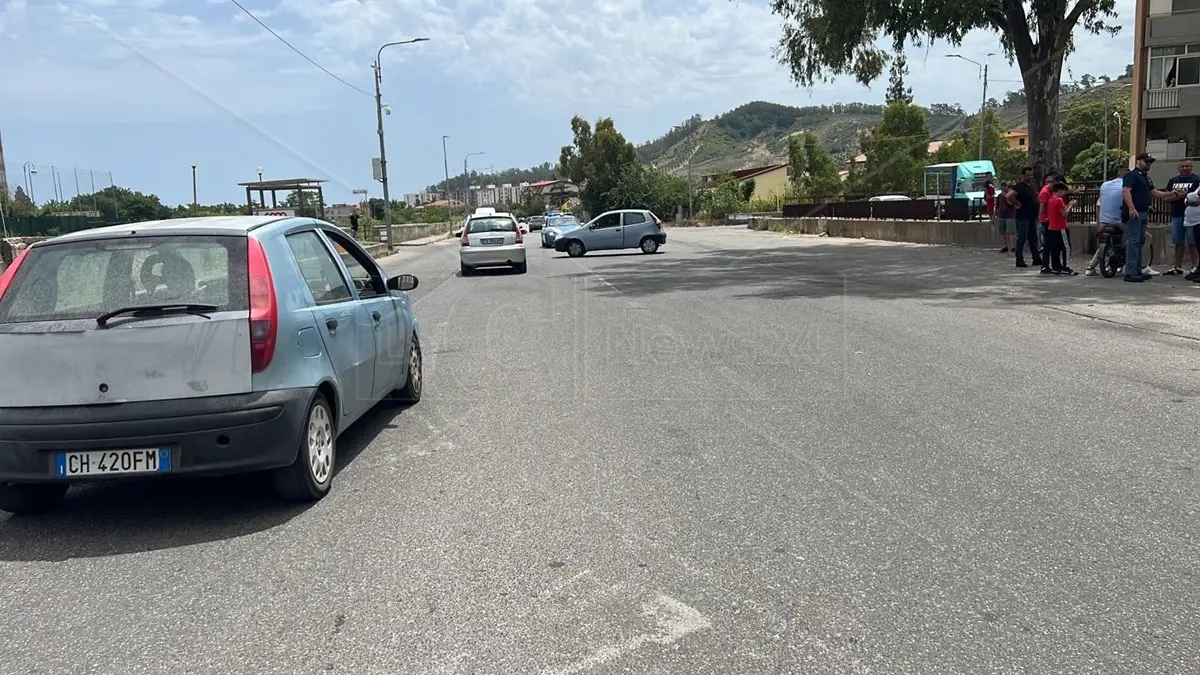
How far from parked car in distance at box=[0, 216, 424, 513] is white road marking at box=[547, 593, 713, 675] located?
2.14m

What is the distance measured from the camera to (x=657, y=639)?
11.3 feet

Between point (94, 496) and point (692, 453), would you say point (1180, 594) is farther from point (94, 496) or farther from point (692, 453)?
point (94, 496)

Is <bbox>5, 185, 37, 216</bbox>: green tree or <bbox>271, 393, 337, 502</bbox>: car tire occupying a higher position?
<bbox>5, 185, 37, 216</bbox>: green tree

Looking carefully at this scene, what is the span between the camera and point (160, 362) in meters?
4.57

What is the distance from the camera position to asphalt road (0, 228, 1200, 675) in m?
3.40

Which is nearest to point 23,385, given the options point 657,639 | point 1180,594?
point 657,639

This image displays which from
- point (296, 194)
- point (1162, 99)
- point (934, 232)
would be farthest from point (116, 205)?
point (1162, 99)

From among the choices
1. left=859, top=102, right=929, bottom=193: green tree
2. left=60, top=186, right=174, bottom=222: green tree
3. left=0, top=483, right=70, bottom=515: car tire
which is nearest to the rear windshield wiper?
left=0, top=483, right=70, bottom=515: car tire

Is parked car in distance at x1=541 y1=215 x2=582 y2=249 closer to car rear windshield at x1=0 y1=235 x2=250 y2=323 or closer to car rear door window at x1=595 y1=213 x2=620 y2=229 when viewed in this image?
car rear door window at x1=595 y1=213 x2=620 y2=229

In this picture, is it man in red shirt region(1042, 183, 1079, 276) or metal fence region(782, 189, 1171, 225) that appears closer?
man in red shirt region(1042, 183, 1079, 276)

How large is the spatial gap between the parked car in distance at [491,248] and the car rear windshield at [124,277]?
17950mm

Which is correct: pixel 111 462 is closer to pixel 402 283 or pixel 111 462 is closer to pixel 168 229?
pixel 168 229

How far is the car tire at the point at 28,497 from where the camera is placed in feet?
16.0

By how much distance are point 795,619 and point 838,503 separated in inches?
54.3
